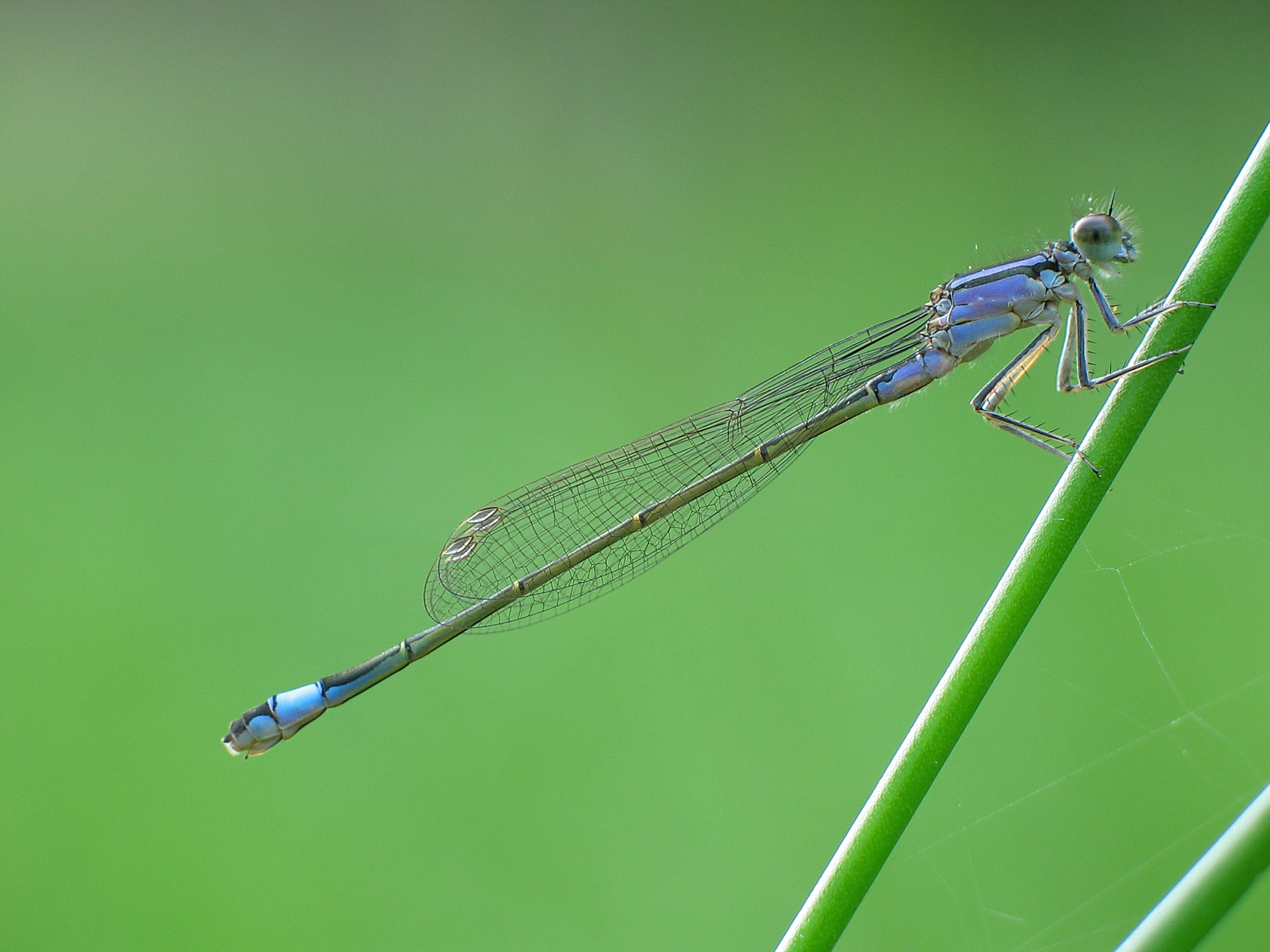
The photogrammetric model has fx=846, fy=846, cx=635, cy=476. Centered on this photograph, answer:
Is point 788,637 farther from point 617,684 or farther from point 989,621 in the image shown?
point 989,621

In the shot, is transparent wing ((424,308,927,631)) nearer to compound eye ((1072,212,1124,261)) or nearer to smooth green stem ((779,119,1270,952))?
compound eye ((1072,212,1124,261))

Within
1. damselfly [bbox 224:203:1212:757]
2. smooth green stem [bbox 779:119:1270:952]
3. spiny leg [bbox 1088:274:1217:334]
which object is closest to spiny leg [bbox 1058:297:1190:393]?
spiny leg [bbox 1088:274:1217:334]

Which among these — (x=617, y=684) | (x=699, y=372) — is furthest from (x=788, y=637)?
(x=699, y=372)

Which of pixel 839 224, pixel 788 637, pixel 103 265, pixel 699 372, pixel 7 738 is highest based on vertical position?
pixel 103 265

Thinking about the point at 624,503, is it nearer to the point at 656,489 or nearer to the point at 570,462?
the point at 656,489

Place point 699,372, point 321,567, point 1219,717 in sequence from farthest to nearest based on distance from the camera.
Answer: point 699,372 < point 321,567 < point 1219,717

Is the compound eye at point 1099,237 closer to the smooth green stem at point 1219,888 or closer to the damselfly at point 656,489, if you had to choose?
the damselfly at point 656,489

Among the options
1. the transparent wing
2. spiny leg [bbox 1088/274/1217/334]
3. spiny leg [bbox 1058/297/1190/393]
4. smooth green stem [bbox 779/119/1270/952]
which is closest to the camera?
smooth green stem [bbox 779/119/1270/952]
